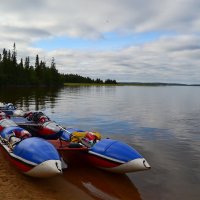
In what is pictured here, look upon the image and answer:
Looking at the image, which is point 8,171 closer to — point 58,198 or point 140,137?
point 58,198

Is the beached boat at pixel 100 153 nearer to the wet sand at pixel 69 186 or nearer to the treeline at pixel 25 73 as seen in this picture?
the wet sand at pixel 69 186

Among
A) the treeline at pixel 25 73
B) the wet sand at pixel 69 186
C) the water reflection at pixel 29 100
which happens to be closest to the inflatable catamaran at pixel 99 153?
the wet sand at pixel 69 186

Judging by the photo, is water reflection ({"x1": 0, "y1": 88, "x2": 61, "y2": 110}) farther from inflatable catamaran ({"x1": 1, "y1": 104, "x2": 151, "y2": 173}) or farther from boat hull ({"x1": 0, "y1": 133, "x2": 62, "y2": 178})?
boat hull ({"x1": 0, "y1": 133, "x2": 62, "y2": 178})

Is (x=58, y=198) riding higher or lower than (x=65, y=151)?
lower

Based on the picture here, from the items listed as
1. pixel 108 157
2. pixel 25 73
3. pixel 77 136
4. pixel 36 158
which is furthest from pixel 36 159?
pixel 25 73

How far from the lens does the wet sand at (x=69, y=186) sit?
9969 millimetres

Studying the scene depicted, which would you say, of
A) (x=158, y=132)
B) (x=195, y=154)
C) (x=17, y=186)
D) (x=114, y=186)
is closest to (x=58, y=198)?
(x=17, y=186)

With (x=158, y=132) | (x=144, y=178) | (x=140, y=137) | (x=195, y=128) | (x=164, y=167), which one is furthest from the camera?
(x=195, y=128)

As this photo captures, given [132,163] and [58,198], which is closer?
[58,198]

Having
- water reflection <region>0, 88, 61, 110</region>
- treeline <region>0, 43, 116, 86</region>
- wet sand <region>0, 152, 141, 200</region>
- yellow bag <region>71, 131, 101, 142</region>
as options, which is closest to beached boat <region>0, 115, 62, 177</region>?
wet sand <region>0, 152, 141, 200</region>

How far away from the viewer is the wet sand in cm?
997

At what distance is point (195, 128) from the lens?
86.4 feet

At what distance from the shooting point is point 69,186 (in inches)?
438

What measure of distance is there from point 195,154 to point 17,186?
35.7 ft
